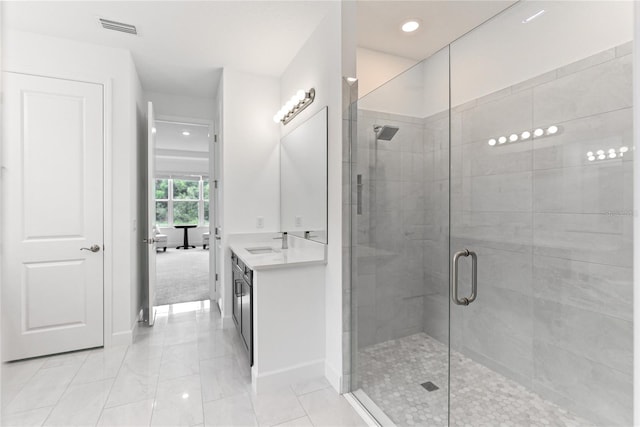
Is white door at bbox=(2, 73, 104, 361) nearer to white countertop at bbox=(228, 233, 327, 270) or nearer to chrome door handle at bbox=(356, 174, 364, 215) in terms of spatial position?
white countertop at bbox=(228, 233, 327, 270)

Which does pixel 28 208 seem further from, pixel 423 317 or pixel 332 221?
pixel 423 317

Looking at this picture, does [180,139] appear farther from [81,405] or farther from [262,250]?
[81,405]

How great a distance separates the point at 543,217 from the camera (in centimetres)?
170

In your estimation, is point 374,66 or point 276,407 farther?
point 374,66

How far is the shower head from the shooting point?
202 centimetres

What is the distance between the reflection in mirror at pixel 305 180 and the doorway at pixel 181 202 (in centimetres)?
316

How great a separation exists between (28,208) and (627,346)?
4.01 m

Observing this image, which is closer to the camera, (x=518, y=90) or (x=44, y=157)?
(x=518, y=90)

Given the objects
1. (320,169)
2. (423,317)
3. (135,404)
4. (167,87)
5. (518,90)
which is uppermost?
(167,87)

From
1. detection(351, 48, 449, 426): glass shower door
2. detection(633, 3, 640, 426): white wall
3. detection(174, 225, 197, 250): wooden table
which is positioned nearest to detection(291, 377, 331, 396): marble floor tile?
detection(351, 48, 449, 426): glass shower door

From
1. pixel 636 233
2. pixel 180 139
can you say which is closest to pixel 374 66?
pixel 636 233

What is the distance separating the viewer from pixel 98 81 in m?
2.69

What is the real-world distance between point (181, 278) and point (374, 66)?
4.63 meters

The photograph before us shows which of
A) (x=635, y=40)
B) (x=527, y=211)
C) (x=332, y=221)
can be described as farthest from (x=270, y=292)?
(x=635, y=40)
